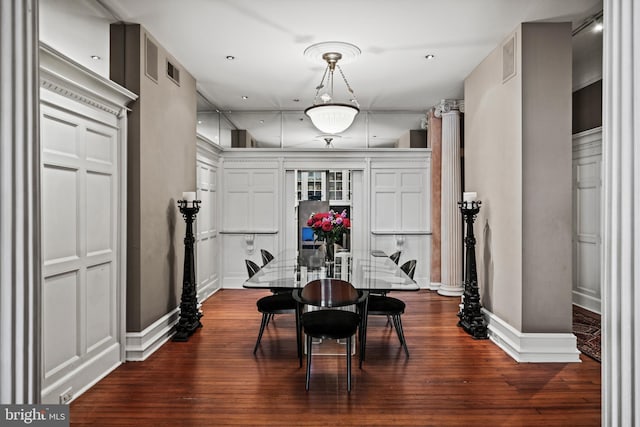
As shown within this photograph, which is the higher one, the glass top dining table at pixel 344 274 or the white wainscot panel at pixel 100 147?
the white wainscot panel at pixel 100 147

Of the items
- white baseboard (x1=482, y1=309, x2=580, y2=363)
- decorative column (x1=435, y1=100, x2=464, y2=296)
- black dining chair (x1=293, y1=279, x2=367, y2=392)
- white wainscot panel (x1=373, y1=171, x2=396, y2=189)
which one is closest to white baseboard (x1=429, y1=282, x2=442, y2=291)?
decorative column (x1=435, y1=100, x2=464, y2=296)

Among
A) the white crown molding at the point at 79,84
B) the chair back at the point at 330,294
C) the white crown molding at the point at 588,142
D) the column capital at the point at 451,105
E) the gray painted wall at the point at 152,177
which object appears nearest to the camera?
the white crown molding at the point at 79,84

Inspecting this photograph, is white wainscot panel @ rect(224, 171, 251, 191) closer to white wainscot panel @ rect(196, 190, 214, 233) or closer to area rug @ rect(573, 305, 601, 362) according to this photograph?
white wainscot panel @ rect(196, 190, 214, 233)

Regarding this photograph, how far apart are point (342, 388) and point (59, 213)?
2.22 meters

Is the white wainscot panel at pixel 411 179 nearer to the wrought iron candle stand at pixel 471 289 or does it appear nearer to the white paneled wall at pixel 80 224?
the wrought iron candle stand at pixel 471 289

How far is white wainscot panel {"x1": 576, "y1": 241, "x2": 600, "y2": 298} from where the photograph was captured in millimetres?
5082

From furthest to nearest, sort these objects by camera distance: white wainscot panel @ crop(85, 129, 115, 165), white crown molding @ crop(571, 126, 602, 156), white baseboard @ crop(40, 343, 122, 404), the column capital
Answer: the column capital < white crown molding @ crop(571, 126, 602, 156) < white wainscot panel @ crop(85, 129, 115, 165) < white baseboard @ crop(40, 343, 122, 404)

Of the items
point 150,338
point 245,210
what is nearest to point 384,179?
point 245,210

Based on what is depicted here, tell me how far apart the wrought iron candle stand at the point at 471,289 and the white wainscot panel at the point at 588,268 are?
197 centimetres

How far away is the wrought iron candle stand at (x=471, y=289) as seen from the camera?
4078mm

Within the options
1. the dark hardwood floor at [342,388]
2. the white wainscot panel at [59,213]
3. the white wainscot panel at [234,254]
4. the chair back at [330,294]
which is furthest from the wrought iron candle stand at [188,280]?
the white wainscot panel at [234,254]

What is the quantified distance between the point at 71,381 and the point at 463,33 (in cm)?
413

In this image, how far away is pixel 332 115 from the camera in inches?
159

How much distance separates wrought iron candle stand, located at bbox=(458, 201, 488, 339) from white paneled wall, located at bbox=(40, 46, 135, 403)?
3277 millimetres
